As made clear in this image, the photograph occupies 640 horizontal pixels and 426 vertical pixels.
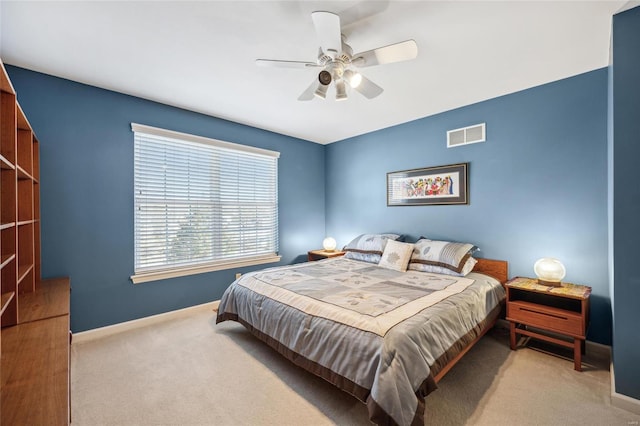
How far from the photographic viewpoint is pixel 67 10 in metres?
1.77

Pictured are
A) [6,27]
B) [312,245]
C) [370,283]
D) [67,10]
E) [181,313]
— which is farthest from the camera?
[312,245]

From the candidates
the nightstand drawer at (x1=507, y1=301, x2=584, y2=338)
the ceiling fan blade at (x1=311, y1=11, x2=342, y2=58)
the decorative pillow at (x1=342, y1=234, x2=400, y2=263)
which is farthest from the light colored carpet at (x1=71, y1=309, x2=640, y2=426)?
the ceiling fan blade at (x1=311, y1=11, x2=342, y2=58)

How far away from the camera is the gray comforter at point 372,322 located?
152 centimetres

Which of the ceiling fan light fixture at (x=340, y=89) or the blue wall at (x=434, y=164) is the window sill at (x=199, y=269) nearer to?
the blue wall at (x=434, y=164)

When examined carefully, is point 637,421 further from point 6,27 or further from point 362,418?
point 6,27

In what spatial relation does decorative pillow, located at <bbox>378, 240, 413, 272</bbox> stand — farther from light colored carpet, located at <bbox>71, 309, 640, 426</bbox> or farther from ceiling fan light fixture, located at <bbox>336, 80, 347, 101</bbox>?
ceiling fan light fixture, located at <bbox>336, 80, 347, 101</bbox>

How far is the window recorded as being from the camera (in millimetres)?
3131

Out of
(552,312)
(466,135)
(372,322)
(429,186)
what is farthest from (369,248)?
(372,322)

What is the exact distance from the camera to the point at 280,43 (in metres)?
2.10

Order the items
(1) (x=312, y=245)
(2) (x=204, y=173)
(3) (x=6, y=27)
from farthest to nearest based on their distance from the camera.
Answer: (1) (x=312, y=245) < (2) (x=204, y=173) < (3) (x=6, y=27)

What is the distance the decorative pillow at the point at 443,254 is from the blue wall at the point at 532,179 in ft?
1.16

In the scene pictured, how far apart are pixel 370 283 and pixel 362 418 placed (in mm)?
1151

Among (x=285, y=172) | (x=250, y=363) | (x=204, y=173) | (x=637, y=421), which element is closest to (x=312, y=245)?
(x=285, y=172)

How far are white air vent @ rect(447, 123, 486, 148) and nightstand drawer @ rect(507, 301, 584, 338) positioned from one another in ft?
6.17
